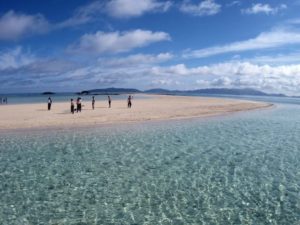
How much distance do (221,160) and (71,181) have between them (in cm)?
867

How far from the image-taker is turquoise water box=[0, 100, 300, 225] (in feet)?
37.6

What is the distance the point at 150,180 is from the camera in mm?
15438

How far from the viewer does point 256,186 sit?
14547 millimetres

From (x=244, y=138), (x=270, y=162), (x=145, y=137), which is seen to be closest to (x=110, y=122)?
(x=145, y=137)

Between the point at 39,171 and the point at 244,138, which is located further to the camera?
the point at 244,138

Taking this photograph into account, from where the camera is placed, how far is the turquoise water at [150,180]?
451 inches

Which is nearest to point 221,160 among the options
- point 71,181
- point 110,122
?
point 71,181

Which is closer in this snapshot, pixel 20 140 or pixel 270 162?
pixel 270 162

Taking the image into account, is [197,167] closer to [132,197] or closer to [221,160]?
[221,160]

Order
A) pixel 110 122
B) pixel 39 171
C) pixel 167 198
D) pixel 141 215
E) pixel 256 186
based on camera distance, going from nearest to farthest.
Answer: pixel 141 215
pixel 167 198
pixel 256 186
pixel 39 171
pixel 110 122

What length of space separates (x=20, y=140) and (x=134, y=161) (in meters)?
12.2

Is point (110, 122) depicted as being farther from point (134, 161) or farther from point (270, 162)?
point (270, 162)

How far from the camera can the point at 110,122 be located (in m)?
38.7

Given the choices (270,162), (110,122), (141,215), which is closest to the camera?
(141,215)
